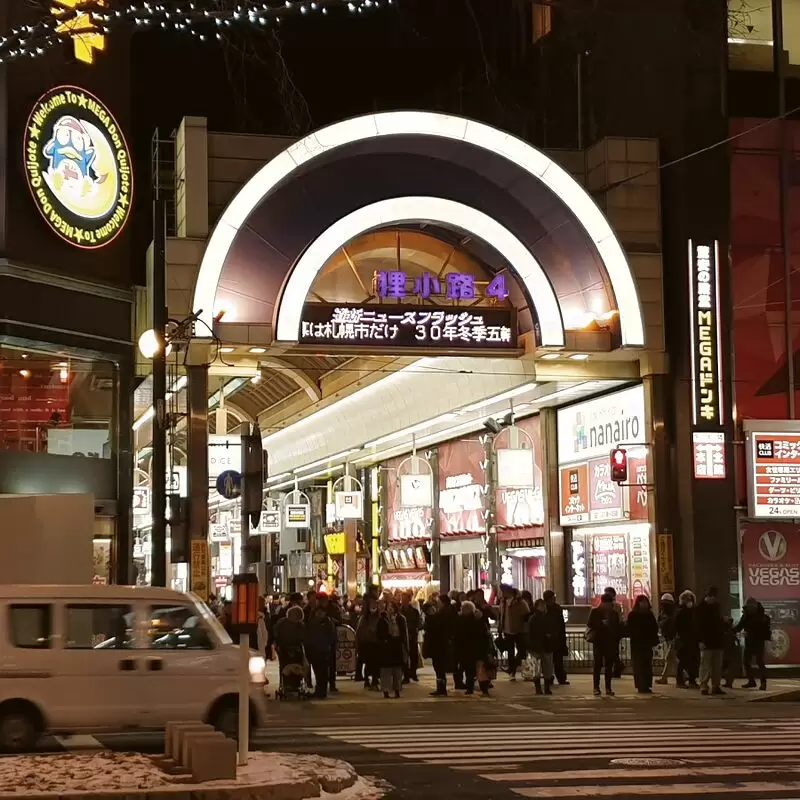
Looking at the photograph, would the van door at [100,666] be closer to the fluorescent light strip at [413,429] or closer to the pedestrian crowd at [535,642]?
the pedestrian crowd at [535,642]

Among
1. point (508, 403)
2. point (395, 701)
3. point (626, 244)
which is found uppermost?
point (626, 244)

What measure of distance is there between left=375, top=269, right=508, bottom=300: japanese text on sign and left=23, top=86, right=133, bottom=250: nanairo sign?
5.33m

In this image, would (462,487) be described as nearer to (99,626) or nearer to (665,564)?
(665,564)

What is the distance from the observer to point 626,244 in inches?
1145

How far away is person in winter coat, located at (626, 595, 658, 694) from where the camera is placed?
25.0 metres

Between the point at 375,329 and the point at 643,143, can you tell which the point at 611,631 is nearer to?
the point at 375,329

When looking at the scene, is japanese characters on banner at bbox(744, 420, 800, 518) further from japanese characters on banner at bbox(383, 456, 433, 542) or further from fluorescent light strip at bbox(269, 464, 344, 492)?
fluorescent light strip at bbox(269, 464, 344, 492)

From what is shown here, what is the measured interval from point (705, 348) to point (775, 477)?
2.92m

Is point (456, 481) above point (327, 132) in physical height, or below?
below

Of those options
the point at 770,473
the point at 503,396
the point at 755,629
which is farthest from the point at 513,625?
the point at 503,396

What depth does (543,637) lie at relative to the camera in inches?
992

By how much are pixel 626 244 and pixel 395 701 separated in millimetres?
10776

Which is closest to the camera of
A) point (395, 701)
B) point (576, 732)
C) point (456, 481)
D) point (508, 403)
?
point (576, 732)

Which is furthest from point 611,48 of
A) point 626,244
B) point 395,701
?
point 395,701
